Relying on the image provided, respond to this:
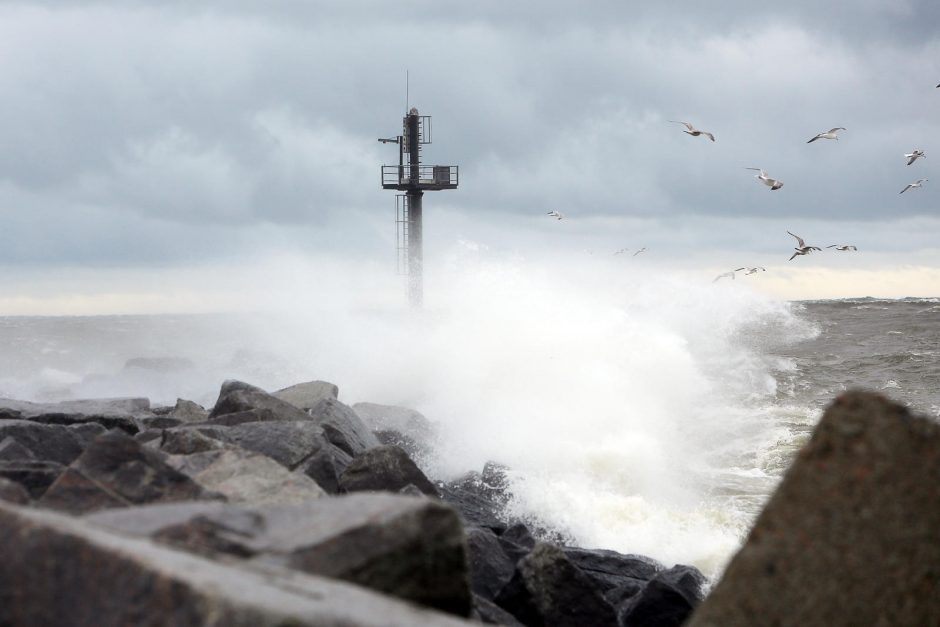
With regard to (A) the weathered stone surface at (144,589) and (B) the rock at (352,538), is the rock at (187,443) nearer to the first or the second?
(B) the rock at (352,538)

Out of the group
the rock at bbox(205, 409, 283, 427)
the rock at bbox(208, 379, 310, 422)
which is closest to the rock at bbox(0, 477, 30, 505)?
the rock at bbox(205, 409, 283, 427)

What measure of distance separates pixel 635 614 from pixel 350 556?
11.3 ft

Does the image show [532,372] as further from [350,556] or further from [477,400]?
[350,556]

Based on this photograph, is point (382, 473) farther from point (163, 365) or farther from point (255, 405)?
point (163, 365)

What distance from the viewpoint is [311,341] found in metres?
25.0

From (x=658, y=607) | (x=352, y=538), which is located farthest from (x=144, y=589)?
(x=658, y=607)

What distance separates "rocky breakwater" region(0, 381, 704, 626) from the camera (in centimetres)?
250

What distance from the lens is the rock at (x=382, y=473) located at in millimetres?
6691

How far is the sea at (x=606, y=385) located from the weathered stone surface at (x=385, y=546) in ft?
19.4

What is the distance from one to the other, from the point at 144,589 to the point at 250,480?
2.37m

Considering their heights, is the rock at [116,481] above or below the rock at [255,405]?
above

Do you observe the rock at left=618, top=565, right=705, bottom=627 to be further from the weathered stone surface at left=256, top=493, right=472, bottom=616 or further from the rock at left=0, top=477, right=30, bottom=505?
the rock at left=0, top=477, right=30, bottom=505

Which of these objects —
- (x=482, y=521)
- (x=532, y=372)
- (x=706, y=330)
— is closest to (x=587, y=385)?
(x=532, y=372)

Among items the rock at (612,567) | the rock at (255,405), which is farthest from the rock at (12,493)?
the rock at (255,405)
